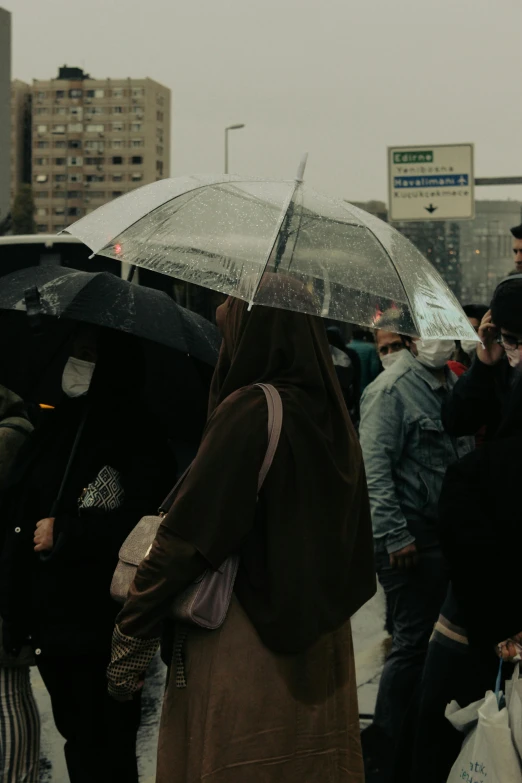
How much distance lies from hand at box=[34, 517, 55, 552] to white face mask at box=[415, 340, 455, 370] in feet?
7.05

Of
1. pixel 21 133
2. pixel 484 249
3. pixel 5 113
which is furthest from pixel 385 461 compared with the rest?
pixel 21 133

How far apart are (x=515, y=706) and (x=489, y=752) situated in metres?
0.14

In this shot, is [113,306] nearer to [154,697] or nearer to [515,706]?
[515,706]

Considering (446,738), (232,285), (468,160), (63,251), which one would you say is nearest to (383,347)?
(446,738)

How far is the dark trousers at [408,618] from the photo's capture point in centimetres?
496

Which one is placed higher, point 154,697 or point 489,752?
point 489,752

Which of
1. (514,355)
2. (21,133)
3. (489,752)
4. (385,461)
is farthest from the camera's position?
(21,133)

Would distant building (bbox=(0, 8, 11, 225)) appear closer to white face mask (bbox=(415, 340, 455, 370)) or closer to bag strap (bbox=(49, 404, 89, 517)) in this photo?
white face mask (bbox=(415, 340, 455, 370))

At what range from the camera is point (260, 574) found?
2906 mm

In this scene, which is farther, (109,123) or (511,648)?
(109,123)

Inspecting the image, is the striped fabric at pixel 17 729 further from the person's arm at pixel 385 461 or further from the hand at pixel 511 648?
the hand at pixel 511 648

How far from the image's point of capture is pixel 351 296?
3.16m

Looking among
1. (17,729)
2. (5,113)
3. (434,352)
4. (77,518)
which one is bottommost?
(17,729)

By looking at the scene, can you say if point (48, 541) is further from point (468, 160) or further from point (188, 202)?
point (468, 160)
